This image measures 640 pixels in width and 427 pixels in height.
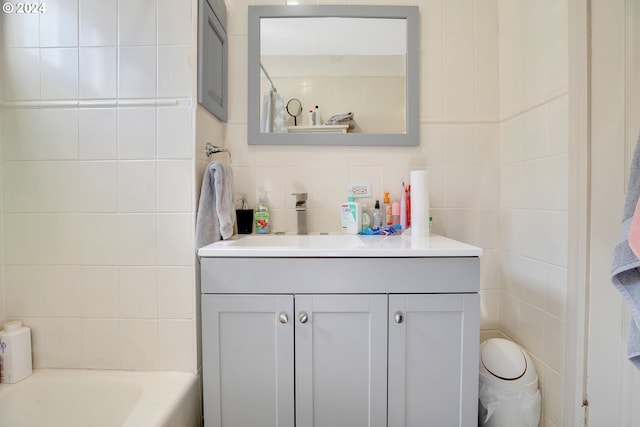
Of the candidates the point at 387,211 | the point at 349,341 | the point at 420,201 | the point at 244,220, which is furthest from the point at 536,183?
the point at 244,220

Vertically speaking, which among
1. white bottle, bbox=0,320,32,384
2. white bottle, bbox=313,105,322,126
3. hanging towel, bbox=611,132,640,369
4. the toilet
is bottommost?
the toilet

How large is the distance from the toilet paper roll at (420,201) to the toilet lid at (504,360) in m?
0.50

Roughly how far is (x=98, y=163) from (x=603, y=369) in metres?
1.78

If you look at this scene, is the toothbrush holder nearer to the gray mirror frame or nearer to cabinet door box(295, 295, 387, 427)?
the gray mirror frame

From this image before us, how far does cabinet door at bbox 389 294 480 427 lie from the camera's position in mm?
969

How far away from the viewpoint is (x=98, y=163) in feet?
3.58

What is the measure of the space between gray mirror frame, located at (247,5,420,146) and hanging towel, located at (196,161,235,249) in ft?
1.14

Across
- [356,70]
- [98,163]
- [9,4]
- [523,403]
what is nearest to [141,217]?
[98,163]

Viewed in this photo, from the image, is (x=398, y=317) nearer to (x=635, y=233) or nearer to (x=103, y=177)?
(x=635, y=233)

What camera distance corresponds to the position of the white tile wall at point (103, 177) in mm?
1081

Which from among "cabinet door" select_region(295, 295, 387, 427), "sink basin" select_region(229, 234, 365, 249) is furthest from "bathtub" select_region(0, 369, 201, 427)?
"sink basin" select_region(229, 234, 365, 249)

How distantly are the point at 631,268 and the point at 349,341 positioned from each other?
736mm

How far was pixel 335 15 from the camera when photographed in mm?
1394

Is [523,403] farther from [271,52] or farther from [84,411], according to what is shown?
[271,52]
